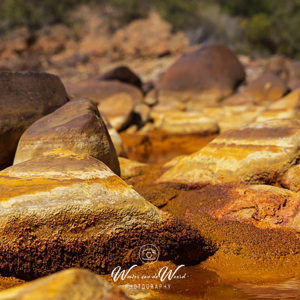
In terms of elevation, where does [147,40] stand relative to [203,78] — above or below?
below

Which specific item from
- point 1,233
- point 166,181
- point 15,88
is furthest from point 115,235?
point 15,88

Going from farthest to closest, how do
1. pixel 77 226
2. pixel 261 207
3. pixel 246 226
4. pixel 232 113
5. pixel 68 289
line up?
pixel 232 113 → pixel 261 207 → pixel 246 226 → pixel 77 226 → pixel 68 289

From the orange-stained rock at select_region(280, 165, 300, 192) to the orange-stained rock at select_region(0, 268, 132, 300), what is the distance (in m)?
2.12

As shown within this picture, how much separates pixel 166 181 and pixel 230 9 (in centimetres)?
2162

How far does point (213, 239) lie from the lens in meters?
2.52

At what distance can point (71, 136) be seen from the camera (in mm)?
3068

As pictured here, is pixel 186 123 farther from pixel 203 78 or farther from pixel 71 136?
pixel 71 136

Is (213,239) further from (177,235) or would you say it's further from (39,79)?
(39,79)

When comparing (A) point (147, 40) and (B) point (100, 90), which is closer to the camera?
(B) point (100, 90)

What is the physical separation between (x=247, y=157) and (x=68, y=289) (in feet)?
7.78

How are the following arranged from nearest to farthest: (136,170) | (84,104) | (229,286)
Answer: (229,286)
(84,104)
(136,170)

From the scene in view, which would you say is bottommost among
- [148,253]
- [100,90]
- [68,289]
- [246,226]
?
[100,90]

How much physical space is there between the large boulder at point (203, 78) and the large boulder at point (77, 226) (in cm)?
803

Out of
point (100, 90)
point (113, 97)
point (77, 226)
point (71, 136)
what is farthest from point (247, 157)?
point (100, 90)
